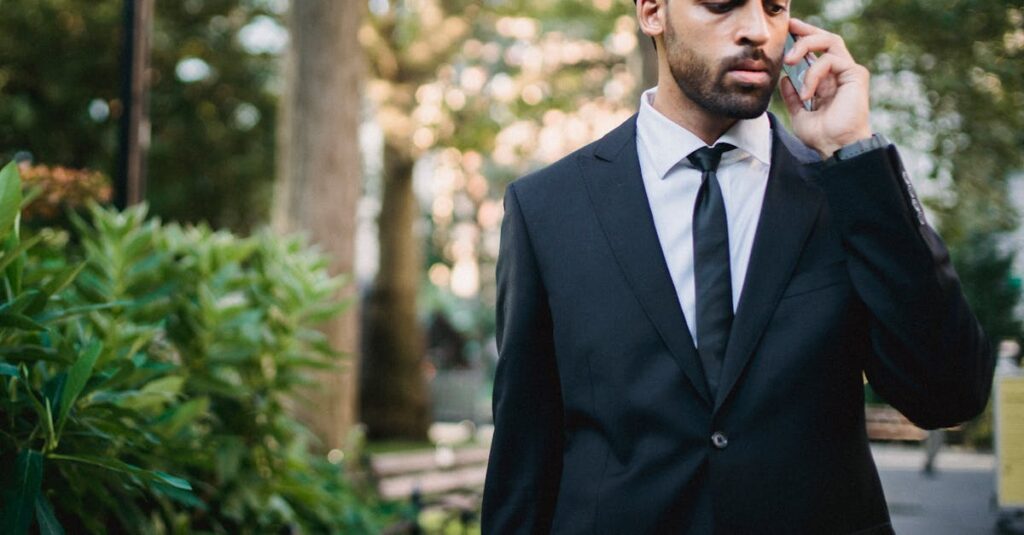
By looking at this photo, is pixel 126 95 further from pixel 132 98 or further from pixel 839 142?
pixel 839 142

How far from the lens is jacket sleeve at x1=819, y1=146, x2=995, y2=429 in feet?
6.05

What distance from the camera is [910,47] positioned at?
3.49 meters

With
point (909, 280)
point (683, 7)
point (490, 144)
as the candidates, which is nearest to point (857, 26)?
point (683, 7)

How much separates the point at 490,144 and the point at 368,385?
16.7 feet

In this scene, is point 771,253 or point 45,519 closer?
point 771,253

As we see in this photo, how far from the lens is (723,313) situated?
199 cm

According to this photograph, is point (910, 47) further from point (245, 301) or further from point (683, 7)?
point (245, 301)

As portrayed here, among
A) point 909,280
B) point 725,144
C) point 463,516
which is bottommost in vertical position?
point 463,516

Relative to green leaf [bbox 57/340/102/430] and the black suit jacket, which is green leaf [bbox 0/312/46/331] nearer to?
green leaf [bbox 57/340/102/430]

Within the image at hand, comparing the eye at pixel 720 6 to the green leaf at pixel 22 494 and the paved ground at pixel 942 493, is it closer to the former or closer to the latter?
the paved ground at pixel 942 493

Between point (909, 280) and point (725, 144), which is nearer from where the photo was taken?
point (909, 280)

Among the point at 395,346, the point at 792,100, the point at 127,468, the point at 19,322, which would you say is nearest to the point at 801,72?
the point at 792,100

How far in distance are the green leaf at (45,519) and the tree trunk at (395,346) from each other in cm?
1457

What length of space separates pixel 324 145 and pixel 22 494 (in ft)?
19.7
